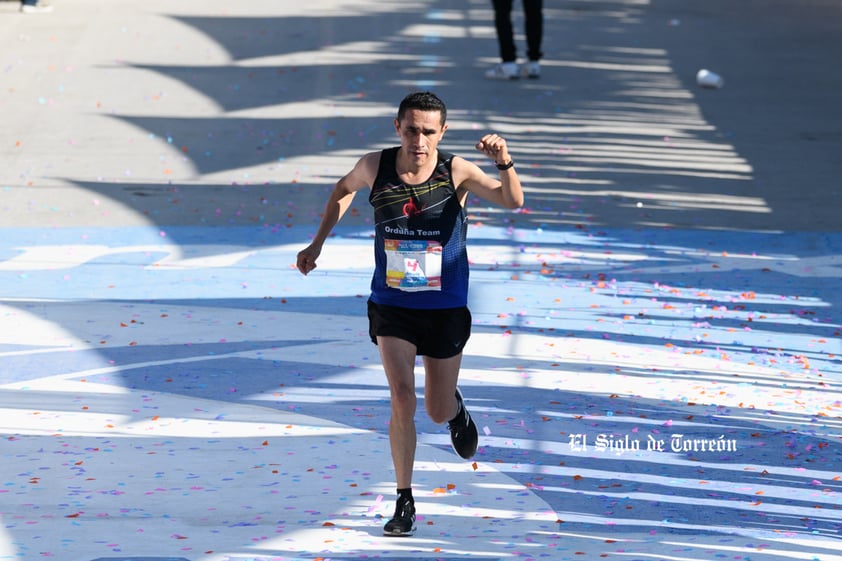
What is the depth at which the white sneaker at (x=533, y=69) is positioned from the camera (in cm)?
1905

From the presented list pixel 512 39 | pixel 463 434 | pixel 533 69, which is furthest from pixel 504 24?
pixel 463 434

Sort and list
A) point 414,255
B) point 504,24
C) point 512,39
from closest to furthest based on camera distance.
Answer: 1. point 414,255
2. point 504,24
3. point 512,39

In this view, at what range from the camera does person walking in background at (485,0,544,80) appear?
58.4ft

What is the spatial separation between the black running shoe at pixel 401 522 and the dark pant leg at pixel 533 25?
40.0 ft

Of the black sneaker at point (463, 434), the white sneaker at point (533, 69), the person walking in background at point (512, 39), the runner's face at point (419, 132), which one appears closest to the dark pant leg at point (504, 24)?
the person walking in background at point (512, 39)

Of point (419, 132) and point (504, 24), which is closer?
point (419, 132)

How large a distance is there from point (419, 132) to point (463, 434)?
1411mm

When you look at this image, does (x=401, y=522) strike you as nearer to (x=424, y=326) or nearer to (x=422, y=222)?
(x=424, y=326)

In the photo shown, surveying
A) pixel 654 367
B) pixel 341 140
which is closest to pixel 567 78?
pixel 341 140

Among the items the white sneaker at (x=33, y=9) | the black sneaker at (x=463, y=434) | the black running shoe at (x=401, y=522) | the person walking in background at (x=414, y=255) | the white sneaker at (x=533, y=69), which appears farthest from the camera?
the white sneaker at (x=33, y=9)

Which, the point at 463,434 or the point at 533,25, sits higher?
the point at 463,434

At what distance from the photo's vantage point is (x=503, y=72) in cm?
1900

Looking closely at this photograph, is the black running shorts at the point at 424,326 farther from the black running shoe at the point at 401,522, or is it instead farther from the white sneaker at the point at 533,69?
the white sneaker at the point at 533,69

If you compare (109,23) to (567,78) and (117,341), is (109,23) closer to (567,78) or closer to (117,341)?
(567,78)
